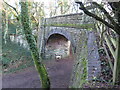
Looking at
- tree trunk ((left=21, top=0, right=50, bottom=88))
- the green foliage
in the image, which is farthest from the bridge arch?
the green foliage

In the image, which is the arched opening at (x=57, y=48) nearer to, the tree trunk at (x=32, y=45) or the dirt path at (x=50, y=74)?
the dirt path at (x=50, y=74)

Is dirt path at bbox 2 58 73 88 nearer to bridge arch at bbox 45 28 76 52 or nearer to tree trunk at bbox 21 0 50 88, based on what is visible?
tree trunk at bbox 21 0 50 88

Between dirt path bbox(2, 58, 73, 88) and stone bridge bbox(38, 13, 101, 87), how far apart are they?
123 centimetres

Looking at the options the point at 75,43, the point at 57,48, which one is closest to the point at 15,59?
the point at 57,48

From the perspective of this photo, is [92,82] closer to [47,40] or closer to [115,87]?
[115,87]

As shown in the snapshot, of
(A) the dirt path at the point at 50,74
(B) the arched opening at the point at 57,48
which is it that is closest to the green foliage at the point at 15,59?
(A) the dirt path at the point at 50,74

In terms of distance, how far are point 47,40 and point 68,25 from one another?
5012 mm

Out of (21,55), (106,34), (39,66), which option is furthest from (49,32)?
(106,34)

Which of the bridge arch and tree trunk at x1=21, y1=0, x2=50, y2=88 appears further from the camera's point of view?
the bridge arch

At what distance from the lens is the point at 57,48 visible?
484 inches

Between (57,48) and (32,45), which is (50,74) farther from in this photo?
(32,45)

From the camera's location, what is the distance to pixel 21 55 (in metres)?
13.2

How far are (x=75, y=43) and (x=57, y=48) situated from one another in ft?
17.6

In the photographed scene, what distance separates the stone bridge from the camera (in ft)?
10.2
